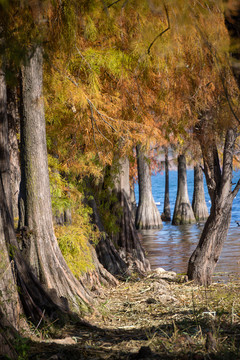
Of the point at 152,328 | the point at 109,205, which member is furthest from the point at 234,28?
the point at 109,205

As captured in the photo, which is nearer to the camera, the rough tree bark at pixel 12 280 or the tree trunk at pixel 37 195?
the rough tree bark at pixel 12 280

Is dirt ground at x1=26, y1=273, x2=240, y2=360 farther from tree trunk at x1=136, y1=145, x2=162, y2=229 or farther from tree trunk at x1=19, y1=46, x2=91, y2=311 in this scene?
tree trunk at x1=136, y1=145, x2=162, y2=229

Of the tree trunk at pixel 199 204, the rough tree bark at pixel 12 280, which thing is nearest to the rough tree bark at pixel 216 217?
the rough tree bark at pixel 12 280

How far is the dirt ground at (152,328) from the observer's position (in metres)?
4.21

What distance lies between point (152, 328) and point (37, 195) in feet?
7.81

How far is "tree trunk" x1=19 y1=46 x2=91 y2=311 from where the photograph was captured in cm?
638

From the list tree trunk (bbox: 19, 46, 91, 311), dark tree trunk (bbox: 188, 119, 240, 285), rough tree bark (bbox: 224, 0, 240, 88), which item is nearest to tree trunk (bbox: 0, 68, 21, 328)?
tree trunk (bbox: 19, 46, 91, 311)

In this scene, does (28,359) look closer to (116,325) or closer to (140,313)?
(116,325)

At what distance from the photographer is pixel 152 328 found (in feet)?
18.3

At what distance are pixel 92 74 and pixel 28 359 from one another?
4.99 m

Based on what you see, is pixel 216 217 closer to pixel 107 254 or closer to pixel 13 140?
pixel 107 254

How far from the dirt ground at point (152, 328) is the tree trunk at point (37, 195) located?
73 centimetres

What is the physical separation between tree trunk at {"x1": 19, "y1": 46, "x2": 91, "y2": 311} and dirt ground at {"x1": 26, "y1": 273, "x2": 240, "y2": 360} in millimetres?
734

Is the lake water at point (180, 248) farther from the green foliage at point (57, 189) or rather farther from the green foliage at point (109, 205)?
the green foliage at point (57, 189)
